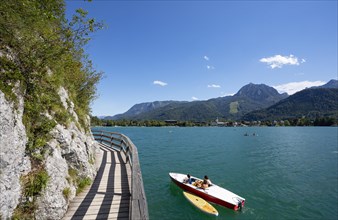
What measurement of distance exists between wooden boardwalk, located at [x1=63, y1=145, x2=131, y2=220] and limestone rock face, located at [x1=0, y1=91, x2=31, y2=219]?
6.30 ft

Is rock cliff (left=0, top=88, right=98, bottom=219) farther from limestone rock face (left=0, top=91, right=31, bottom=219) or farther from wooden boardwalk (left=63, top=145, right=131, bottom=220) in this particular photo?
wooden boardwalk (left=63, top=145, right=131, bottom=220)

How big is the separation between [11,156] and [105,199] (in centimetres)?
368

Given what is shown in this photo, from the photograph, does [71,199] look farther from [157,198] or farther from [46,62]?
[157,198]

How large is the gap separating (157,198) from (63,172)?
36.2 ft

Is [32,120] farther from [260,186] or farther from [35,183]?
[260,186]

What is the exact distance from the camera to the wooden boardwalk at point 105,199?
618cm

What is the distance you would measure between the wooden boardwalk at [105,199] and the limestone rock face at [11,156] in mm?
1920

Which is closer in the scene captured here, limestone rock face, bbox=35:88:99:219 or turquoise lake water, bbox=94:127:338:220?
limestone rock face, bbox=35:88:99:219

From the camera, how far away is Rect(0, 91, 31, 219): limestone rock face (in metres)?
4.32

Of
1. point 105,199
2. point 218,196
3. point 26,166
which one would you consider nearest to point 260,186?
point 218,196

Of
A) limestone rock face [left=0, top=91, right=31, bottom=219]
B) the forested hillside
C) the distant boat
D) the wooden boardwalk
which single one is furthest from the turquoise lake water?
limestone rock face [left=0, top=91, right=31, bottom=219]

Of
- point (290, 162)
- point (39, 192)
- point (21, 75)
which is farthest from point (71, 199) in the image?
point (290, 162)

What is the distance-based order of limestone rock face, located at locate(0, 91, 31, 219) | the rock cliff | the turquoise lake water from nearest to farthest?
1. limestone rock face, located at locate(0, 91, 31, 219)
2. the rock cliff
3. the turquoise lake water

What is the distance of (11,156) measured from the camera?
4.62 m
